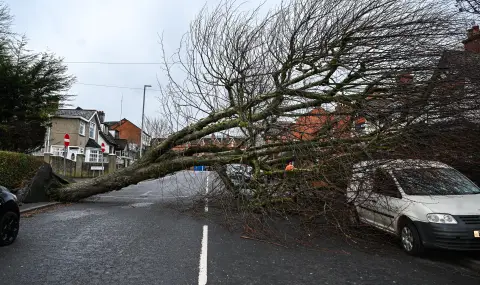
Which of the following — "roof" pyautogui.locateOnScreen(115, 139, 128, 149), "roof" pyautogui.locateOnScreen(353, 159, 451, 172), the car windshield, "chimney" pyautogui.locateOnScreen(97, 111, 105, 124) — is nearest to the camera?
the car windshield

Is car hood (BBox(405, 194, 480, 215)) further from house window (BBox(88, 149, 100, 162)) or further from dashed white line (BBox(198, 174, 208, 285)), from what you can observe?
house window (BBox(88, 149, 100, 162))

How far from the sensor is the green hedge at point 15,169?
11.4 m

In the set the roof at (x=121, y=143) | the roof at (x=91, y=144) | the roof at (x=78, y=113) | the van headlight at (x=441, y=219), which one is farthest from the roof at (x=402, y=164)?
the roof at (x=121, y=143)

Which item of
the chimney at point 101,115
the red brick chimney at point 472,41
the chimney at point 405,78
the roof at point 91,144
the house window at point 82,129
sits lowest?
the chimney at point 405,78

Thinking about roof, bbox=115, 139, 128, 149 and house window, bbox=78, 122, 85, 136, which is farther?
roof, bbox=115, 139, 128, 149

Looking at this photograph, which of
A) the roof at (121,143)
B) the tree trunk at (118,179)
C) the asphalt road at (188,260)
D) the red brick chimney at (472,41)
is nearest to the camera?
the asphalt road at (188,260)

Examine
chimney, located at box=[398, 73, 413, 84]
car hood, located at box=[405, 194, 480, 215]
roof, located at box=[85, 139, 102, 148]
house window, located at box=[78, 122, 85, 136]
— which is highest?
house window, located at box=[78, 122, 85, 136]

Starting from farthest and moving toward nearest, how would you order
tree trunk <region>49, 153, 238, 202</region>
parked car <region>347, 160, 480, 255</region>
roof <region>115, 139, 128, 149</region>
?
roof <region>115, 139, 128, 149</region> → tree trunk <region>49, 153, 238, 202</region> → parked car <region>347, 160, 480, 255</region>

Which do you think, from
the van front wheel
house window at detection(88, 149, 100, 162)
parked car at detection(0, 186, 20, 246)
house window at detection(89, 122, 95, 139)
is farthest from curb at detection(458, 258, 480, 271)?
house window at detection(89, 122, 95, 139)

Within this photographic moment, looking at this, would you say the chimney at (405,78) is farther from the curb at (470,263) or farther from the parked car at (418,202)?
the curb at (470,263)

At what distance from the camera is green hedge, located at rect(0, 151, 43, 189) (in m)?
11.4

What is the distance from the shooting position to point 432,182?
21.9 ft

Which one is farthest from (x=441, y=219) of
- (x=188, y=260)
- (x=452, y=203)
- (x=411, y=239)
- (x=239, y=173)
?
(x=239, y=173)

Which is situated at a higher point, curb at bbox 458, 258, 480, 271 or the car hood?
the car hood
